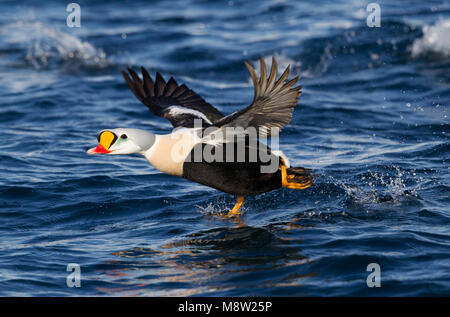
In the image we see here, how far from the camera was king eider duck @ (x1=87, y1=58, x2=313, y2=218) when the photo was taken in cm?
561

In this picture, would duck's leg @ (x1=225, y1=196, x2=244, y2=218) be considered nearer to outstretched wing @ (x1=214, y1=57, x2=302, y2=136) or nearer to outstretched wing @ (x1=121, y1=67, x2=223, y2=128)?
outstretched wing @ (x1=121, y1=67, x2=223, y2=128)

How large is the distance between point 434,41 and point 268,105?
8.21 metres

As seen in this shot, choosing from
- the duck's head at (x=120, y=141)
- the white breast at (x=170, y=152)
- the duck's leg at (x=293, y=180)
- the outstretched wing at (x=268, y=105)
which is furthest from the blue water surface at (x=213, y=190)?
the outstretched wing at (x=268, y=105)

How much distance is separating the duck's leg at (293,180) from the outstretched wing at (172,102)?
0.89 metres

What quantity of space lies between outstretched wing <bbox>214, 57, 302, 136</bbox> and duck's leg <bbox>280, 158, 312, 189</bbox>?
20.3 inches

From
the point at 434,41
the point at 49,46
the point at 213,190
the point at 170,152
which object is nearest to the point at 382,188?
the point at 213,190

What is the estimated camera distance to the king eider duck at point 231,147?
5.61 meters

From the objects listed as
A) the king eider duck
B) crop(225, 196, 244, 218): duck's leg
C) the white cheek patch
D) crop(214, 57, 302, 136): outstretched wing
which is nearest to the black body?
the king eider duck

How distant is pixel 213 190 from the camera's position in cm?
763

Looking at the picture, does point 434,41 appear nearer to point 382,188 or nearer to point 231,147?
point 382,188

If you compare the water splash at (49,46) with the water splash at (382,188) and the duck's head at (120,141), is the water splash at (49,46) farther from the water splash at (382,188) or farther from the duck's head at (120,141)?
the duck's head at (120,141)

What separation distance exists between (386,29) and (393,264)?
9047 mm
